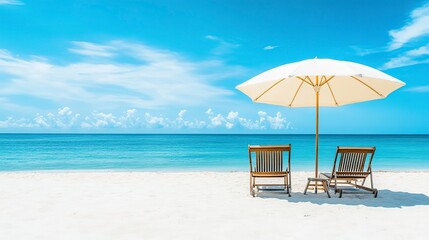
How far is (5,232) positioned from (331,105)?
5926 mm

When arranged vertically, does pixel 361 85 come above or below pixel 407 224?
above

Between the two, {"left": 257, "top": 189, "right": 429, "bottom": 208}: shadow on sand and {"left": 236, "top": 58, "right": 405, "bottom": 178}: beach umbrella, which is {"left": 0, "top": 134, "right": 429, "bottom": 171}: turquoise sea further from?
{"left": 257, "top": 189, "right": 429, "bottom": 208}: shadow on sand

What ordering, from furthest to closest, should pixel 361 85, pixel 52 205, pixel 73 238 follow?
1. pixel 361 85
2. pixel 52 205
3. pixel 73 238

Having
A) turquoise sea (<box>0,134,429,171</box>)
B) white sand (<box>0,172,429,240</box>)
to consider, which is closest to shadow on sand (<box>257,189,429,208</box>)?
white sand (<box>0,172,429,240</box>)

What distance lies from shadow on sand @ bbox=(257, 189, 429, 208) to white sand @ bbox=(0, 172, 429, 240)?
15mm

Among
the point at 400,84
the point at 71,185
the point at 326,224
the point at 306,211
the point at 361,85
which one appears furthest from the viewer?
the point at 71,185

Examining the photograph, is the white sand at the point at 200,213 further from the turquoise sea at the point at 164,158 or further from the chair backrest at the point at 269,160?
the turquoise sea at the point at 164,158

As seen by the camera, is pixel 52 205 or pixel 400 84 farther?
pixel 400 84

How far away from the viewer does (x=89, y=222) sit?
165 inches

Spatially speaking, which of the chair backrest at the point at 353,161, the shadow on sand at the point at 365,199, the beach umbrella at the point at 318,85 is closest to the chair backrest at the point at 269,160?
the shadow on sand at the point at 365,199

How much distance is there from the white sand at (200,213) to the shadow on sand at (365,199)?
1 cm

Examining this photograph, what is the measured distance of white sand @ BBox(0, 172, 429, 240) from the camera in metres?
3.75

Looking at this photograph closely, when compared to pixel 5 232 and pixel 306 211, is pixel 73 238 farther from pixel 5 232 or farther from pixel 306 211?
pixel 306 211

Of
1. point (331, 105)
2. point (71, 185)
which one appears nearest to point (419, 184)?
point (331, 105)
